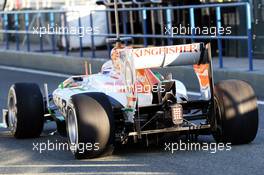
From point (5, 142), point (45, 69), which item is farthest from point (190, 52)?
point (45, 69)

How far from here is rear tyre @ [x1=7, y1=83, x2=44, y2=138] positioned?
29.8ft

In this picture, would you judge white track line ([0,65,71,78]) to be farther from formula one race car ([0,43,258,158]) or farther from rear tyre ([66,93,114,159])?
rear tyre ([66,93,114,159])

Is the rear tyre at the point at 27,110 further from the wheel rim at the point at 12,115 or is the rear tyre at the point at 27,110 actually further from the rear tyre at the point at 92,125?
the rear tyre at the point at 92,125

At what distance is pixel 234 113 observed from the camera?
790 cm

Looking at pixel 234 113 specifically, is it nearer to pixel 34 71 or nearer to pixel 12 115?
pixel 12 115

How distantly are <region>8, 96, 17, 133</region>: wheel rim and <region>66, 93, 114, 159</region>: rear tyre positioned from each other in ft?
5.76

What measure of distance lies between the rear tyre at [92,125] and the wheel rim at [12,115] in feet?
5.76

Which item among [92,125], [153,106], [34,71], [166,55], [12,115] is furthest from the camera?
[34,71]

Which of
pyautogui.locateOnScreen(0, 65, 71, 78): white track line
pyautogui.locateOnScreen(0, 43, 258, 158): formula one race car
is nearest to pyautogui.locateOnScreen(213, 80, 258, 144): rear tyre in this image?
pyautogui.locateOnScreen(0, 43, 258, 158): formula one race car

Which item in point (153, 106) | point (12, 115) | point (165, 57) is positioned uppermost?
point (165, 57)

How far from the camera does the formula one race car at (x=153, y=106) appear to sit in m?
7.60

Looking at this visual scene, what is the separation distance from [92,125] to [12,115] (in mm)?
2351

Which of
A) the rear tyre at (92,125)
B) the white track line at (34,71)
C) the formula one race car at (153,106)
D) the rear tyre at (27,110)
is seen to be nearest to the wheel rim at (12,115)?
the rear tyre at (27,110)

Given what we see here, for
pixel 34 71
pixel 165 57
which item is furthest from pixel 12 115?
pixel 34 71
